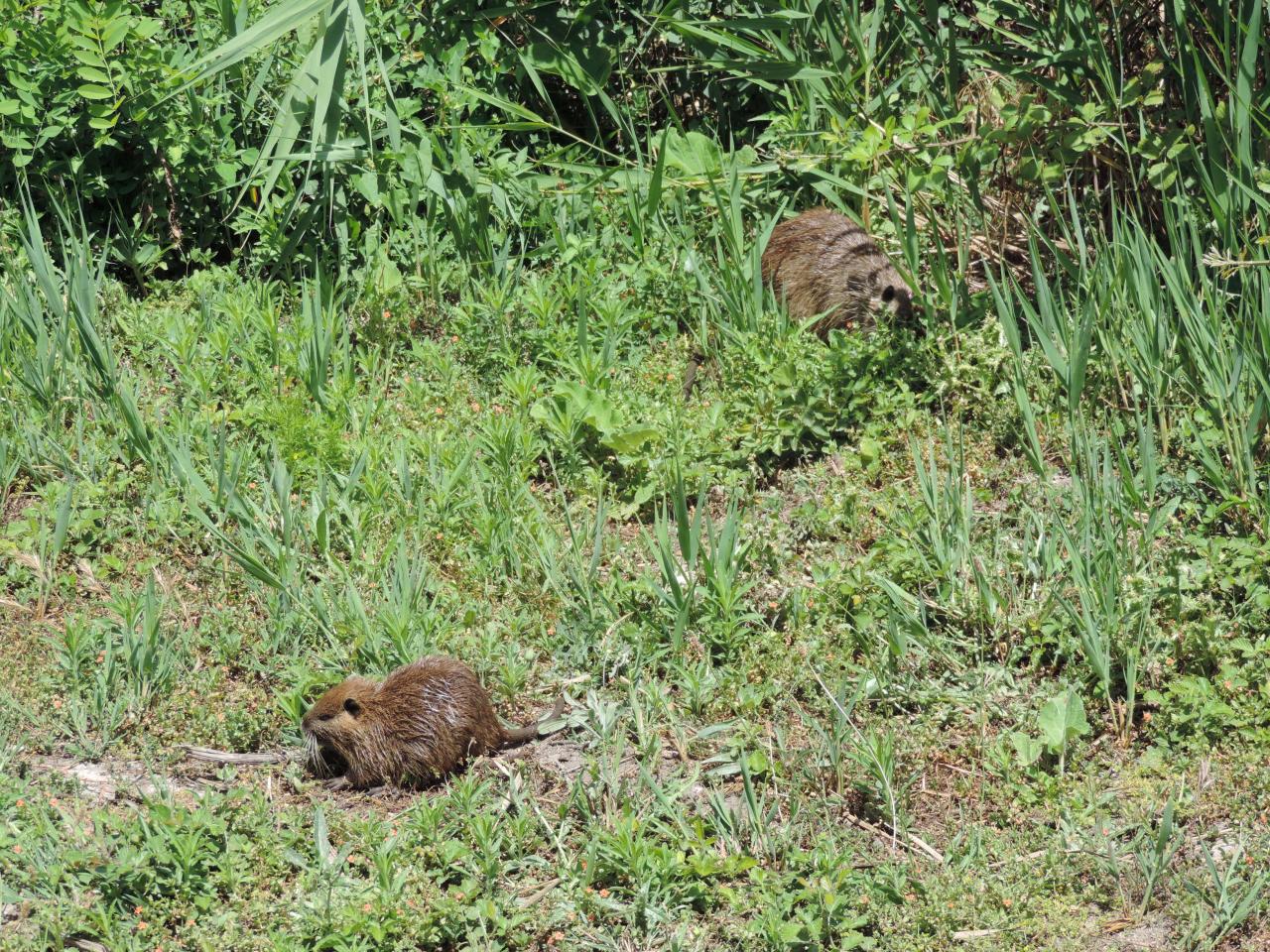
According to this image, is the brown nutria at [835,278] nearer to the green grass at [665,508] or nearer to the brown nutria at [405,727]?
the green grass at [665,508]

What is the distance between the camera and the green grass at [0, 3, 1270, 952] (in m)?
3.48

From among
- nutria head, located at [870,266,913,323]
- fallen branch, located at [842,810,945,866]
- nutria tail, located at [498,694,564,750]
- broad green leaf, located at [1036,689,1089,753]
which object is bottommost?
fallen branch, located at [842,810,945,866]

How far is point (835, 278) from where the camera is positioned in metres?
5.62

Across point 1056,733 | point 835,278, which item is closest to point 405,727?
point 1056,733

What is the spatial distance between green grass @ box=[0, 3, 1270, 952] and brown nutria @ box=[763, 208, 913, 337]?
19cm

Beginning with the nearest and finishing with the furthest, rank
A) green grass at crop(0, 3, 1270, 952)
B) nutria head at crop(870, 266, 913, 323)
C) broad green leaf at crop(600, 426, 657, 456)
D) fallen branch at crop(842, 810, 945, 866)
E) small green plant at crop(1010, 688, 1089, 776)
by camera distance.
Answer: green grass at crop(0, 3, 1270, 952), fallen branch at crop(842, 810, 945, 866), small green plant at crop(1010, 688, 1089, 776), broad green leaf at crop(600, 426, 657, 456), nutria head at crop(870, 266, 913, 323)

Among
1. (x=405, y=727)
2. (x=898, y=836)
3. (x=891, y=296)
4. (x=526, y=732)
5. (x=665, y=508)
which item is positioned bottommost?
(x=898, y=836)

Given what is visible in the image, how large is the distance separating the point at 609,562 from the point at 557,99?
310 cm

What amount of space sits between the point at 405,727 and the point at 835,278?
279 centimetres

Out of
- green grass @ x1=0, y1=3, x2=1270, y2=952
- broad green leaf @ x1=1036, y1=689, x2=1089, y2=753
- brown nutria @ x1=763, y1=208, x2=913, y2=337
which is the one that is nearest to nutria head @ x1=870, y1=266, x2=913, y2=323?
brown nutria @ x1=763, y1=208, x2=913, y2=337

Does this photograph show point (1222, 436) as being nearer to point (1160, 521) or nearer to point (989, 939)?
point (1160, 521)

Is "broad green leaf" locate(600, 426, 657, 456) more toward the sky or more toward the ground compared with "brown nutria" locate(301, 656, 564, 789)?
more toward the sky

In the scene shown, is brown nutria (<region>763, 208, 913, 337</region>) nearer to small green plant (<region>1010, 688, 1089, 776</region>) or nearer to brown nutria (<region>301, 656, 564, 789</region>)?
small green plant (<region>1010, 688, 1089, 776</region>)

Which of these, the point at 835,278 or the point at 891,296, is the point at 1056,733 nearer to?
the point at 891,296
